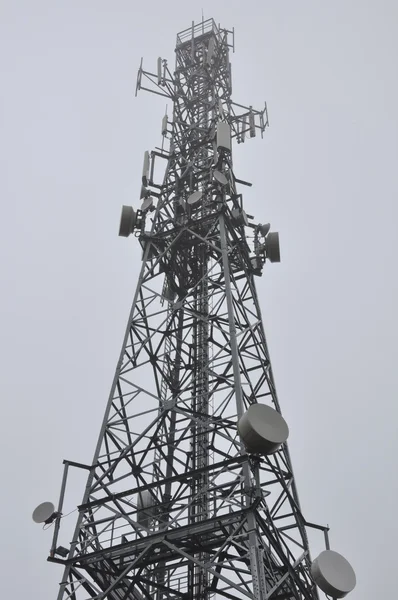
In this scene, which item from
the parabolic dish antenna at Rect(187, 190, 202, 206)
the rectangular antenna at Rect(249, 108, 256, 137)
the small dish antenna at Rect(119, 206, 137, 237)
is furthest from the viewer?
the rectangular antenna at Rect(249, 108, 256, 137)

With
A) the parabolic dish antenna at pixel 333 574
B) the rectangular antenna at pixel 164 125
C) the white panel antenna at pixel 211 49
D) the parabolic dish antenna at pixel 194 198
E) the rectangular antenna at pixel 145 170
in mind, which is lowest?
the parabolic dish antenna at pixel 333 574

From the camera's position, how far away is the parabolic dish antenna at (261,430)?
46.5 ft

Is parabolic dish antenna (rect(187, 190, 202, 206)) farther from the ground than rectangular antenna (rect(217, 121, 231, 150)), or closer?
closer

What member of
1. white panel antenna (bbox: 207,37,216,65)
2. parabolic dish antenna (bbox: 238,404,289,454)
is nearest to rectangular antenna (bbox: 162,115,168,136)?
white panel antenna (bbox: 207,37,216,65)

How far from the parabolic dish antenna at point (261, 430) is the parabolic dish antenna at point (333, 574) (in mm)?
2503

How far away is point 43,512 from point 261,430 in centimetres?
572

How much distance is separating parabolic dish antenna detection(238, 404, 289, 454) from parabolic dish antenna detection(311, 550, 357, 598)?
2.50 metres

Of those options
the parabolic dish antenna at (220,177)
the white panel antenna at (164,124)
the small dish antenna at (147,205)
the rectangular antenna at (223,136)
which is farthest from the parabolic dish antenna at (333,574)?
the white panel antenna at (164,124)

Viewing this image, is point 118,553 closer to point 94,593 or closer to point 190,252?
point 94,593

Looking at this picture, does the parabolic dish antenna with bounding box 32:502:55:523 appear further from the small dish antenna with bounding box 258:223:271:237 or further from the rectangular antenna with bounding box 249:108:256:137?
the rectangular antenna with bounding box 249:108:256:137

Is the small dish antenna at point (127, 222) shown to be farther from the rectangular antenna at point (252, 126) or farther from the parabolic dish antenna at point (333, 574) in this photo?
the parabolic dish antenna at point (333, 574)

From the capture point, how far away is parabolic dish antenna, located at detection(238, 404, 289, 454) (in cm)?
1418

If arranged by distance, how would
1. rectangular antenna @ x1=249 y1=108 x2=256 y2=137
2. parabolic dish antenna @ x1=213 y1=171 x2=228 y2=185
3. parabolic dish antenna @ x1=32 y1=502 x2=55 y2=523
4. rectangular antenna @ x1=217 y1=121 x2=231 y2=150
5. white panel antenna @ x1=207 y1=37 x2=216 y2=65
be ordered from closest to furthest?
1. parabolic dish antenna @ x1=32 y1=502 x2=55 y2=523
2. parabolic dish antenna @ x1=213 y1=171 x2=228 y2=185
3. rectangular antenna @ x1=217 y1=121 x2=231 y2=150
4. rectangular antenna @ x1=249 y1=108 x2=256 y2=137
5. white panel antenna @ x1=207 y1=37 x2=216 y2=65

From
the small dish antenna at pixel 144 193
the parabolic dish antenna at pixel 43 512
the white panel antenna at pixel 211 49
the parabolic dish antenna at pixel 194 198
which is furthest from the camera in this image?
the white panel antenna at pixel 211 49
